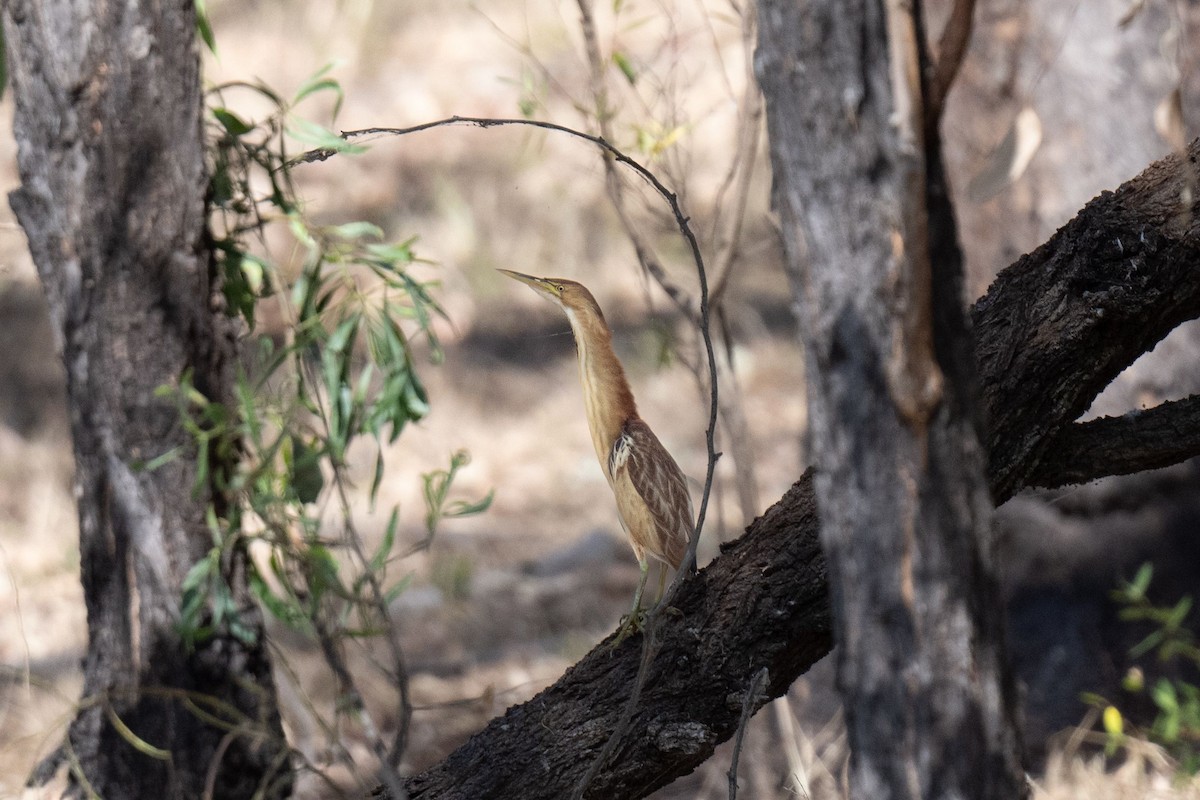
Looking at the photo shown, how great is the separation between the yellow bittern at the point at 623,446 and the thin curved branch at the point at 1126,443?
0.56m

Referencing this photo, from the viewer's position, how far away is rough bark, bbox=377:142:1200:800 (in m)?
1.59

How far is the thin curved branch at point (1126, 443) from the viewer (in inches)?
66.4

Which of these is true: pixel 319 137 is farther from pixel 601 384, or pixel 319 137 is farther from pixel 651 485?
pixel 651 485

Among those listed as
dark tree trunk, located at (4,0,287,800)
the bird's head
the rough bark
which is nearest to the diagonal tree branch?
the rough bark

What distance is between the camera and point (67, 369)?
175 centimetres

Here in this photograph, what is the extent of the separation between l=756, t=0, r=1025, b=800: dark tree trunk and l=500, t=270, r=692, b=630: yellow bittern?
0.59 meters

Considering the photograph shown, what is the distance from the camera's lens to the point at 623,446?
1.59m

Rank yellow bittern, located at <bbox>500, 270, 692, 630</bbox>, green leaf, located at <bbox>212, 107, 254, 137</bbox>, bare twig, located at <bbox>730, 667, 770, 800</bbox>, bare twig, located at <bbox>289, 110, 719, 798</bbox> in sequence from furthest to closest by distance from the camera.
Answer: green leaf, located at <bbox>212, 107, 254, 137</bbox>
yellow bittern, located at <bbox>500, 270, 692, 630</bbox>
bare twig, located at <bbox>730, 667, 770, 800</bbox>
bare twig, located at <bbox>289, 110, 719, 798</bbox>

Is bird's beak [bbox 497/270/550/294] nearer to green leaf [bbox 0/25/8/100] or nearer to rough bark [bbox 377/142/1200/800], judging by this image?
rough bark [bbox 377/142/1200/800]

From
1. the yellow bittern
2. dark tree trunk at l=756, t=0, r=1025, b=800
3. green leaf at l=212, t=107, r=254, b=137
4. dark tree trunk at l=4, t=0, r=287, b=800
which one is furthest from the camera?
green leaf at l=212, t=107, r=254, b=137

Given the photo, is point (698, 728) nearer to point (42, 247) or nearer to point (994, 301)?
point (994, 301)

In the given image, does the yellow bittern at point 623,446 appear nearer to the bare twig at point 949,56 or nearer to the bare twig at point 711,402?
the bare twig at point 711,402

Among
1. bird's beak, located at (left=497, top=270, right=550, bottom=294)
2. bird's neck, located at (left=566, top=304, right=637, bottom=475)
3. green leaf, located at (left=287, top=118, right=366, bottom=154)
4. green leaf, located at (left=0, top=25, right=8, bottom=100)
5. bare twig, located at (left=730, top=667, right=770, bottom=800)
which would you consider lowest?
bare twig, located at (left=730, top=667, right=770, bottom=800)

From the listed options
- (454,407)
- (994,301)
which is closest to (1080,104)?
(994,301)
